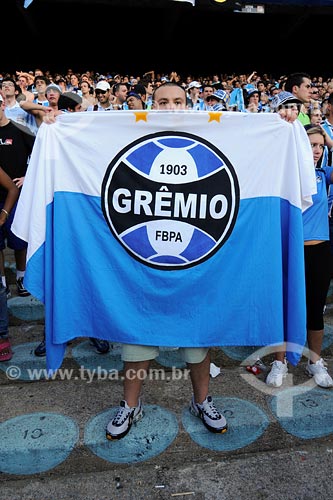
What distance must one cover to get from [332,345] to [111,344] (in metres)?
1.70

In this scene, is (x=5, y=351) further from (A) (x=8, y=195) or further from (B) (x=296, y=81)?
(B) (x=296, y=81)

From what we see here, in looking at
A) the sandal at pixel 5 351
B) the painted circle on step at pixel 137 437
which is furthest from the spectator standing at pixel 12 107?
the painted circle on step at pixel 137 437

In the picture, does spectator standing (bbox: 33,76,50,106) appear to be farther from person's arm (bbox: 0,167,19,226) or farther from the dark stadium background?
the dark stadium background

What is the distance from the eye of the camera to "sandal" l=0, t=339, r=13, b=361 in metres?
3.13

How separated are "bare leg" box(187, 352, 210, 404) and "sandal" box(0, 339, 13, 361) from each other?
1394 mm

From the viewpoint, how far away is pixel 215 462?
2.27 metres

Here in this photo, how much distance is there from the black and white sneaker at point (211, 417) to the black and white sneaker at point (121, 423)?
0.37 m

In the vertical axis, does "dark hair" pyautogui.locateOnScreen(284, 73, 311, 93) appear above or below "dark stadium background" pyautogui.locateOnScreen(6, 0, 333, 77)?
below

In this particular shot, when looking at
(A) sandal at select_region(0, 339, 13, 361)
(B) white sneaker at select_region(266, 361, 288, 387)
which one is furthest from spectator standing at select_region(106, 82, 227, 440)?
(A) sandal at select_region(0, 339, 13, 361)

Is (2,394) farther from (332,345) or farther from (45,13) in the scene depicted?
(45,13)

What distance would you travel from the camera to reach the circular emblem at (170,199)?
2281 millimetres

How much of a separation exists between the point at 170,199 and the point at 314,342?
1.46m

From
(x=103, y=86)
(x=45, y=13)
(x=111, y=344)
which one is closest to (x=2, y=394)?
(x=111, y=344)

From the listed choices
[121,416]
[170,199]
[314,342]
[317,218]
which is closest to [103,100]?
[317,218]
